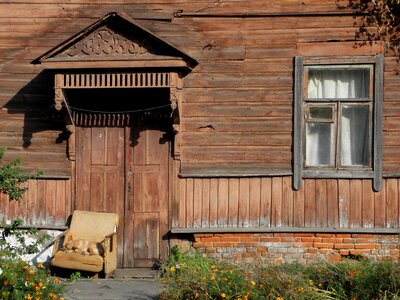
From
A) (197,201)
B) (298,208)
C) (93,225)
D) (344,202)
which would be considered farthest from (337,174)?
(93,225)

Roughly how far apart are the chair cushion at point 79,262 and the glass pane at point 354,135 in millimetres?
4006

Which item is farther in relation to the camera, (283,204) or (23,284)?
(283,204)

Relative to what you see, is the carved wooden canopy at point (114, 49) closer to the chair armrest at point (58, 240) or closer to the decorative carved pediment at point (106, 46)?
the decorative carved pediment at point (106, 46)

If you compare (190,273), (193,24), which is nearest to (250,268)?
(190,273)

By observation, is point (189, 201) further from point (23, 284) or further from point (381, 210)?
point (23, 284)

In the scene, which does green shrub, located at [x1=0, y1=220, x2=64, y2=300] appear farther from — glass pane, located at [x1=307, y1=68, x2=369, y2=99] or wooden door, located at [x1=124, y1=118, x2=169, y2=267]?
glass pane, located at [x1=307, y1=68, x2=369, y2=99]

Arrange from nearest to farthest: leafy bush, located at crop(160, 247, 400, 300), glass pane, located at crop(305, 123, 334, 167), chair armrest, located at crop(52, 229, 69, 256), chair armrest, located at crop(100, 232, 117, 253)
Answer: leafy bush, located at crop(160, 247, 400, 300), chair armrest, located at crop(100, 232, 117, 253), chair armrest, located at crop(52, 229, 69, 256), glass pane, located at crop(305, 123, 334, 167)

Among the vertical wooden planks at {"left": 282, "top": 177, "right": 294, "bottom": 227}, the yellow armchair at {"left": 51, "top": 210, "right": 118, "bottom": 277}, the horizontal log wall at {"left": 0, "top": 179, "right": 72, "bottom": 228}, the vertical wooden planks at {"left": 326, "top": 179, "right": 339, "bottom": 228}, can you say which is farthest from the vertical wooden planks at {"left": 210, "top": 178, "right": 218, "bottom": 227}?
the horizontal log wall at {"left": 0, "top": 179, "right": 72, "bottom": 228}

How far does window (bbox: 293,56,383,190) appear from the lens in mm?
11320

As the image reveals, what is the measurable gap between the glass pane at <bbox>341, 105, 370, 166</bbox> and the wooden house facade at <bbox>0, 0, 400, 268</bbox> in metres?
0.02

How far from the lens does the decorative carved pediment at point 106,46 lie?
427 inches

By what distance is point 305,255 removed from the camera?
11398 millimetres

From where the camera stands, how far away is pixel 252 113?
11469 millimetres

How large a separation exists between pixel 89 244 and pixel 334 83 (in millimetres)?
4466
